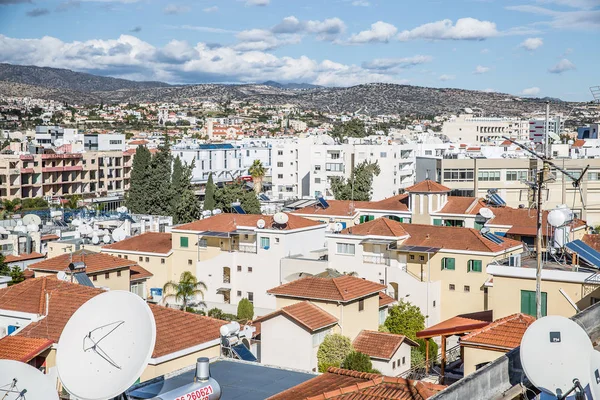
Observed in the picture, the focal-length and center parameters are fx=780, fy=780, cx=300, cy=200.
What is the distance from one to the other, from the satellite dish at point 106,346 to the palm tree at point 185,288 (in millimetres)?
25548

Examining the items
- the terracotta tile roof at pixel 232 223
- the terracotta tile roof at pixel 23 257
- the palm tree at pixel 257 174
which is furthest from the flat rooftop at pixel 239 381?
the palm tree at pixel 257 174

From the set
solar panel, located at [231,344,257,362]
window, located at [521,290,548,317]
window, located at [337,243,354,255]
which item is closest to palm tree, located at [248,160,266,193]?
window, located at [337,243,354,255]

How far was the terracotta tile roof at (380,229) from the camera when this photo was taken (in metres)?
37.6

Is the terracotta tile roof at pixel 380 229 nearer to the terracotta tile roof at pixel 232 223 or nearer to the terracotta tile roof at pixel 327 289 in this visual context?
the terracotta tile roof at pixel 232 223

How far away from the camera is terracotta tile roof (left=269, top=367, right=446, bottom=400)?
12.5m

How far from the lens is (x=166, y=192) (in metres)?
69.3

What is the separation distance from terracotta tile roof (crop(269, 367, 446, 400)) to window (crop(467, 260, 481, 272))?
827 inches

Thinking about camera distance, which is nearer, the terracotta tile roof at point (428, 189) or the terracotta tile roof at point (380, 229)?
the terracotta tile roof at point (380, 229)

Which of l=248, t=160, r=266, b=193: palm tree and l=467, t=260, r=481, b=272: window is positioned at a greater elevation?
l=248, t=160, r=266, b=193: palm tree

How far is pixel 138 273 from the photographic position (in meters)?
38.7

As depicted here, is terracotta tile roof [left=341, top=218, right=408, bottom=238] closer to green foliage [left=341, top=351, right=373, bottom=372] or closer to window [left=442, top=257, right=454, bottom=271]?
window [left=442, top=257, right=454, bottom=271]

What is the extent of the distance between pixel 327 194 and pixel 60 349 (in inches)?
2559

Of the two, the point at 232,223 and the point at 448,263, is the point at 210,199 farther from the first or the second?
the point at 448,263

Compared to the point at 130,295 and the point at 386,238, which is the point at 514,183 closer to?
the point at 386,238
